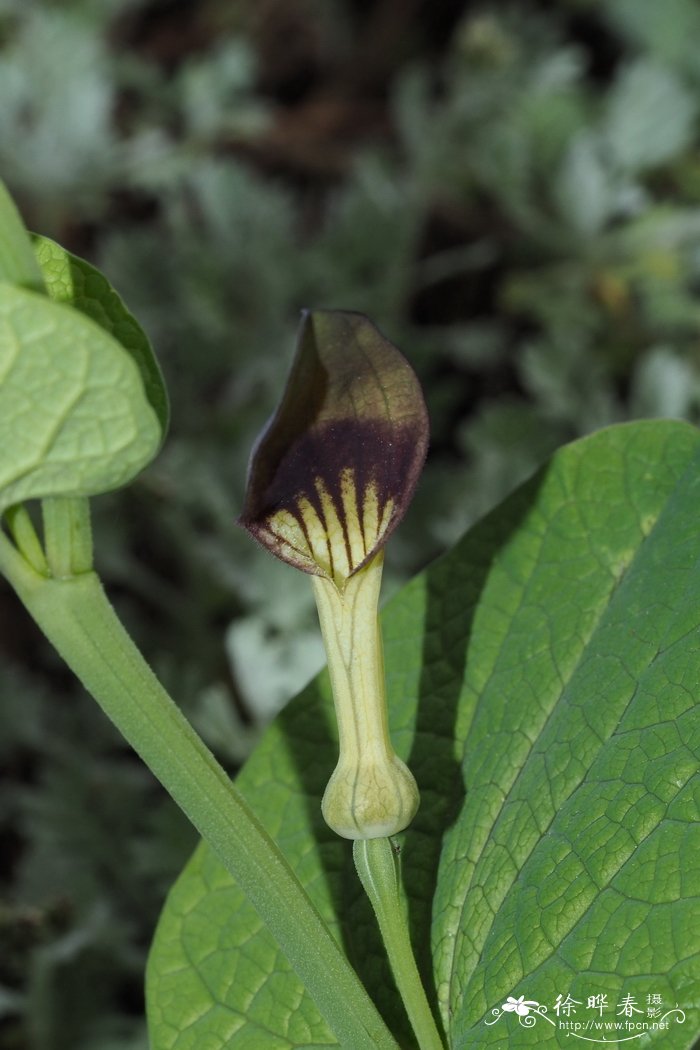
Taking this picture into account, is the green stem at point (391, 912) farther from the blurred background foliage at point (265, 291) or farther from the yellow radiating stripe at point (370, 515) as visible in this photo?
the blurred background foliage at point (265, 291)

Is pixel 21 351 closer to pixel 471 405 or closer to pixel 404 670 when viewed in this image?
pixel 404 670

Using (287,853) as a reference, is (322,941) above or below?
above

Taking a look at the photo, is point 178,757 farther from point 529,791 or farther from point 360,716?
point 529,791

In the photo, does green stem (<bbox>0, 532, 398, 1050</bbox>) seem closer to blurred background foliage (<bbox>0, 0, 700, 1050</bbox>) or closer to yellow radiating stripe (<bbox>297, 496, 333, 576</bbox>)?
yellow radiating stripe (<bbox>297, 496, 333, 576</bbox>)

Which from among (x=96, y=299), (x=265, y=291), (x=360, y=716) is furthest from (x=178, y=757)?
(x=265, y=291)

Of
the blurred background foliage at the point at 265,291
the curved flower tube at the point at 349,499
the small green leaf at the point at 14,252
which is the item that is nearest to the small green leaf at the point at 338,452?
the curved flower tube at the point at 349,499

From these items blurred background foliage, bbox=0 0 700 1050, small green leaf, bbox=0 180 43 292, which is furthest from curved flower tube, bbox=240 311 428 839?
blurred background foliage, bbox=0 0 700 1050

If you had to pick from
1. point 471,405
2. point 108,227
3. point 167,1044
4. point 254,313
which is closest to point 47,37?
point 108,227
